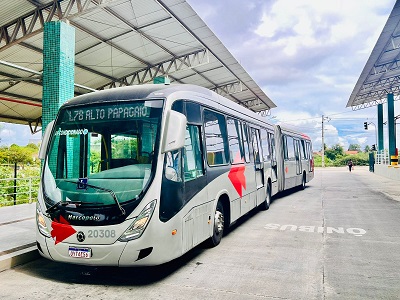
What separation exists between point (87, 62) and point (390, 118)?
93.9ft

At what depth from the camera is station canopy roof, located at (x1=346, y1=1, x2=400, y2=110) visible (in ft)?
58.9

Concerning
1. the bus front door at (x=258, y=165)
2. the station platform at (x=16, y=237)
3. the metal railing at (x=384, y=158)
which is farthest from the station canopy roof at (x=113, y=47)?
the metal railing at (x=384, y=158)

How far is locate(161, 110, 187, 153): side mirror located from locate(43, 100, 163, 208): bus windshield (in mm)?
178

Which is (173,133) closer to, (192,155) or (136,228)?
(192,155)

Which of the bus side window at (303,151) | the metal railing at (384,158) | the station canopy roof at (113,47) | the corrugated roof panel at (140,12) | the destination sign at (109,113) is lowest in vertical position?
the metal railing at (384,158)

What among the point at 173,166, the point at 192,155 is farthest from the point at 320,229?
the point at 173,166

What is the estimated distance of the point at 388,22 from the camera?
16.8 m

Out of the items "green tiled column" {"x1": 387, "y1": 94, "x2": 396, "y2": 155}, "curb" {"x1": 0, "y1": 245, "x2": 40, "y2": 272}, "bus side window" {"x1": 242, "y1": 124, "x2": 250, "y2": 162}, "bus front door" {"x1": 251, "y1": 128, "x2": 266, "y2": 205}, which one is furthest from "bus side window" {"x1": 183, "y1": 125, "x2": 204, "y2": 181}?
"green tiled column" {"x1": 387, "y1": 94, "x2": 396, "y2": 155}

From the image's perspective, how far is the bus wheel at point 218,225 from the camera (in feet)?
22.0

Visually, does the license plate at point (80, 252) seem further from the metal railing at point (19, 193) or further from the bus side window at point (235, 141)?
the metal railing at point (19, 193)

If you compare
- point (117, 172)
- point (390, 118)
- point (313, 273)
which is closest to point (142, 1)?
point (117, 172)

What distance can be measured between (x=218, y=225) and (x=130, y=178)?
254cm

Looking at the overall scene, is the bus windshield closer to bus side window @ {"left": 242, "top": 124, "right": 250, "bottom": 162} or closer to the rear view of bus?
the rear view of bus

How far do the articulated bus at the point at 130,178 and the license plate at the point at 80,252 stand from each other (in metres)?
0.01
